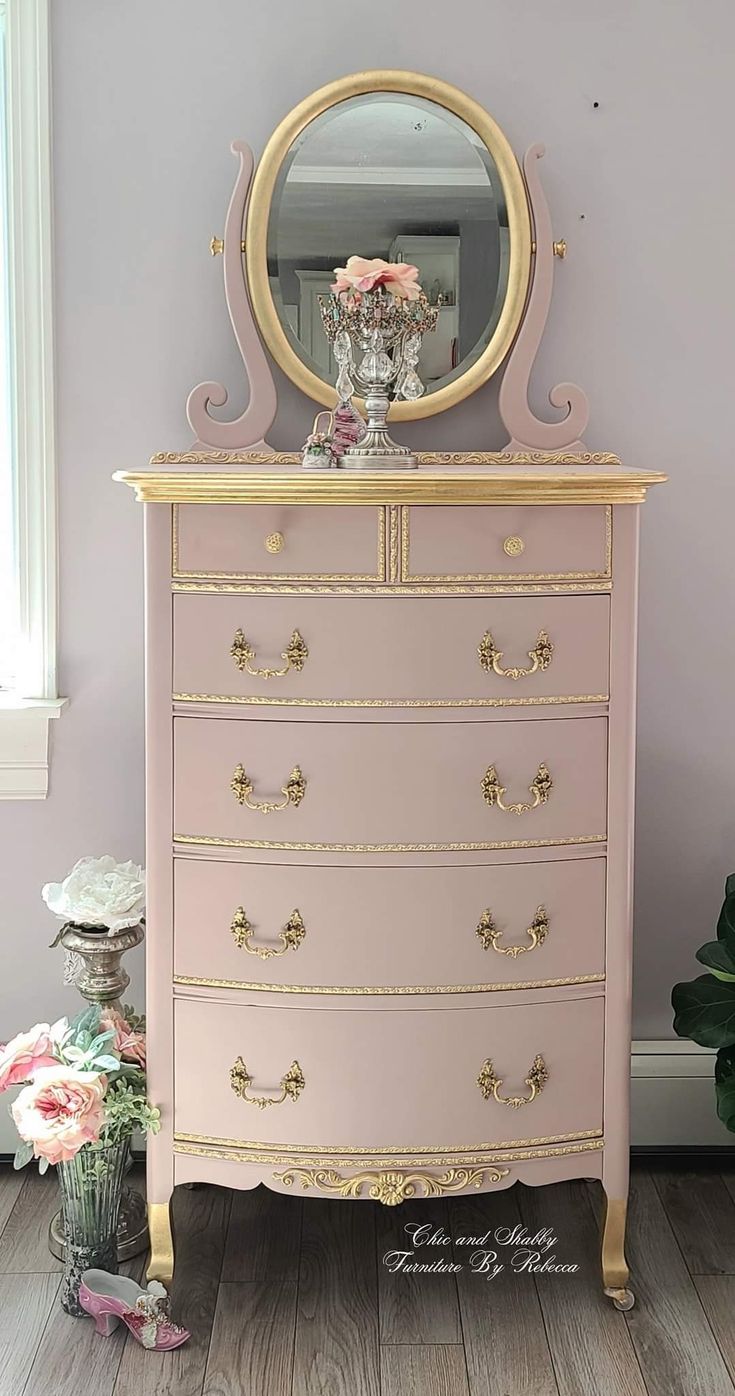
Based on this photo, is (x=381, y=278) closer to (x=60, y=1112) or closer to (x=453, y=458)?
(x=453, y=458)

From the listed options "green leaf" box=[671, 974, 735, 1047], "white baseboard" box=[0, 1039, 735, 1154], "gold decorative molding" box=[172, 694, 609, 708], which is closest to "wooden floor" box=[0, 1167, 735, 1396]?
"white baseboard" box=[0, 1039, 735, 1154]

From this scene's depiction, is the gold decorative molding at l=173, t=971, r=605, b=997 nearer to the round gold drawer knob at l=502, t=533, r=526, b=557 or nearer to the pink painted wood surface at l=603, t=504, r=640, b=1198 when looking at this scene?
the pink painted wood surface at l=603, t=504, r=640, b=1198

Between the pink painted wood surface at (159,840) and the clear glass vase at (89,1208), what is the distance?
10 centimetres

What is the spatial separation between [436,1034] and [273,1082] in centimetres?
25

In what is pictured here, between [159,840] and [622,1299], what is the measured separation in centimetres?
102

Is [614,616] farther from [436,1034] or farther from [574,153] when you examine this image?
[574,153]

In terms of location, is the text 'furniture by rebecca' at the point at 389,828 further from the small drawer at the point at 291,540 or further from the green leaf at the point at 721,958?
the green leaf at the point at 721,958

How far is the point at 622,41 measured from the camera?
232cm

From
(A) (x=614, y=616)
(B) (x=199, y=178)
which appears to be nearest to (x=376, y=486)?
→ (A) (x=614, y=616)

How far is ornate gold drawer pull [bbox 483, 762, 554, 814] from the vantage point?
1.91 m

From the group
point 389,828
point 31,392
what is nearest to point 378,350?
point 31,392

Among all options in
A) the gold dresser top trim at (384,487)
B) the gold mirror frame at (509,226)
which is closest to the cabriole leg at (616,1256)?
the gold dresser top trim at (384,487)

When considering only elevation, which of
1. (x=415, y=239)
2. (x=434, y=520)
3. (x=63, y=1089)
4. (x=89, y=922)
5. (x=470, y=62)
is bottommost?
(x=63, y=1089)

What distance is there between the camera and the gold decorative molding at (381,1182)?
1.97 m
